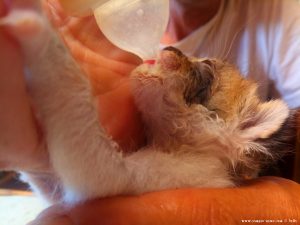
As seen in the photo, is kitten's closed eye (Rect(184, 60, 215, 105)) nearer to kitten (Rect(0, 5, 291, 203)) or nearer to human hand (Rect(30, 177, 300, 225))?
kitten (Rect(0, 5, 291, 203))

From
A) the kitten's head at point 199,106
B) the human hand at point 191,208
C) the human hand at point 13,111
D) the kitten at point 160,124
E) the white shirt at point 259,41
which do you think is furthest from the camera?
the white shirt at point 259,41

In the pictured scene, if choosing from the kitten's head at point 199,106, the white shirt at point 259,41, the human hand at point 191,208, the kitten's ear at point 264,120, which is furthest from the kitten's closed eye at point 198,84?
the white shirt at point 259,41

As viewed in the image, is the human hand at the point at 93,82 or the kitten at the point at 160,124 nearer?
the human hand at the point at 93,82

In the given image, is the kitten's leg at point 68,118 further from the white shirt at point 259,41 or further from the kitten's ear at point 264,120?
the white shirt at point 259,41

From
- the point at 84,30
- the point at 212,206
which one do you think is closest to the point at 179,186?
the point at 212,206

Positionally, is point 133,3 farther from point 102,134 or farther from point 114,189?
point 114,189

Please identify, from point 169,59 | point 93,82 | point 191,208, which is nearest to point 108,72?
point 93,82

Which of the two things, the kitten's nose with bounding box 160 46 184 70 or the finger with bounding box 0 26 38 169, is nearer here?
the finger with bounding box 0 26 38 169

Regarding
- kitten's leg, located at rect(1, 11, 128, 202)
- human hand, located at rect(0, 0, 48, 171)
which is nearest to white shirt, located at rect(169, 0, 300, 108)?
kitten's leg, located at rect(1, 11, 128, 202)
